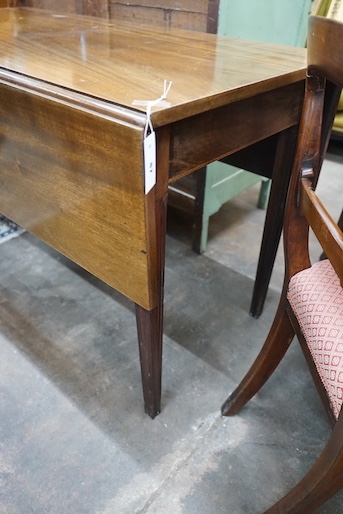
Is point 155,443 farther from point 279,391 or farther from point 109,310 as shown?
point 109,310

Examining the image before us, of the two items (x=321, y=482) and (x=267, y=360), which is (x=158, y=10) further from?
(x=321, y=482)

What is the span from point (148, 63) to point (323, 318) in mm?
585

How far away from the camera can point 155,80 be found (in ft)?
2.26

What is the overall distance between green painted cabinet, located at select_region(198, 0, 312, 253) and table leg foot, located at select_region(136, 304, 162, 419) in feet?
2.41

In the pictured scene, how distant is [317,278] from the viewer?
0.71 metres

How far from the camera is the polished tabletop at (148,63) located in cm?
62

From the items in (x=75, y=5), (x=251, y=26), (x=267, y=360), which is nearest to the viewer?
(x=267, y=360)

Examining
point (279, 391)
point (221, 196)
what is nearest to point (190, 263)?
point (221, 196)

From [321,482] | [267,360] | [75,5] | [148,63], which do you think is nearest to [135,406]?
[267,360]

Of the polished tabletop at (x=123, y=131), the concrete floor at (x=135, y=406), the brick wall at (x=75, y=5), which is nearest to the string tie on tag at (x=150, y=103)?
the polished tabletop at (x=123, y=131)

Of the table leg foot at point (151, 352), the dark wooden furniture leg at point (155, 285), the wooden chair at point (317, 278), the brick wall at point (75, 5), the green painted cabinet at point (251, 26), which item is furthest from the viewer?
the brick wall at point (75, 5)

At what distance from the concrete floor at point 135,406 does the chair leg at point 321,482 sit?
0.66ft

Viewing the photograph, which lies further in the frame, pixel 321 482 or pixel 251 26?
pixel 251 26

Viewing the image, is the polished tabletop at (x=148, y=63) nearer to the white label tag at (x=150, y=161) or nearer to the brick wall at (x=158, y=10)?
the white label tag at (x=150, y=161)
